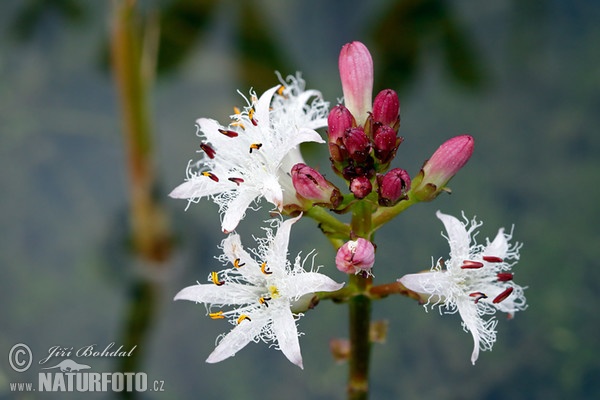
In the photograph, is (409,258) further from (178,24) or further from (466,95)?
(178,24)

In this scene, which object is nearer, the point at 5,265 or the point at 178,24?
the point at 5,265

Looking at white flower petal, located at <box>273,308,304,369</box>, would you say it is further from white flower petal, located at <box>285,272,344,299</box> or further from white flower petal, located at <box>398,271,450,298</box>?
white flower petal, located at <box>398,271,450,298</box>

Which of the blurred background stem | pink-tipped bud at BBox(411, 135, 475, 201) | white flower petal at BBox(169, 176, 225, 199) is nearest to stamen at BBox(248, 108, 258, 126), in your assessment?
white flower petal at BBox(169, 176, 225, 199)

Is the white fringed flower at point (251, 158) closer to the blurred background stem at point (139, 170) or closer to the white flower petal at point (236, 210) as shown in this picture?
the white flower petal at point (236, 210)

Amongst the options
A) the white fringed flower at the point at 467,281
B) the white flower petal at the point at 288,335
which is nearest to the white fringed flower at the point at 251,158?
the white flower petal at the point at 288,335

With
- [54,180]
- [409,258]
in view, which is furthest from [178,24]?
[409,258]
